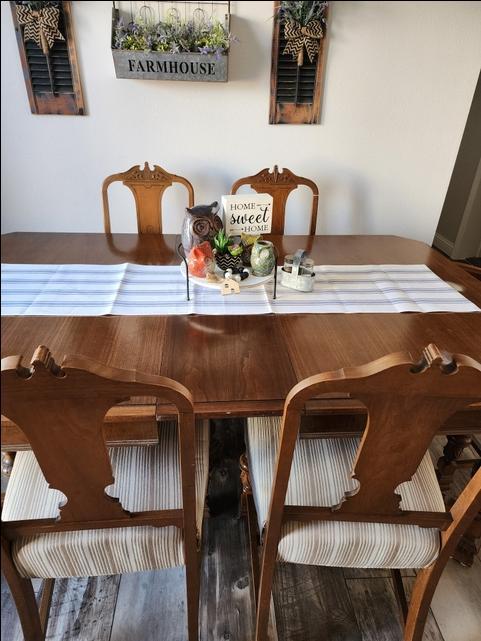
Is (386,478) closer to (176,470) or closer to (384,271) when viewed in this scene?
(176,470)

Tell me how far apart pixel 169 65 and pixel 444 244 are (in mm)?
2589

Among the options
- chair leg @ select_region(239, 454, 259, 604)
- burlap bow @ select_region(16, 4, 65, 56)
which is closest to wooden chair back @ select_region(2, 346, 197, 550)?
chair leg @ select_region(239, 454, 259, 604)

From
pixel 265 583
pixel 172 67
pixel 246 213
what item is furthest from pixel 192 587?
pixel 172 67

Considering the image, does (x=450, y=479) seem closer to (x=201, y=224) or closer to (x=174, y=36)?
(x=201, y=224)

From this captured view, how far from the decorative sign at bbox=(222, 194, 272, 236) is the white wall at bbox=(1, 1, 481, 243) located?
0.66 m

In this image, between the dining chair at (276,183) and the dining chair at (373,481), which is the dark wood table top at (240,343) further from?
the dining chair at (276,183)

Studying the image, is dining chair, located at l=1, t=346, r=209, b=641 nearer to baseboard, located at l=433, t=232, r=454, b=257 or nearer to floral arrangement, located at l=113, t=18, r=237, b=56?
floral arrangement, located at l=113, t=18, r=237, b=56

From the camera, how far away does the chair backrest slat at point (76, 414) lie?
1.65 ft

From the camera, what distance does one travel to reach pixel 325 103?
64.2 inches

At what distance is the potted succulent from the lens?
3.61ft

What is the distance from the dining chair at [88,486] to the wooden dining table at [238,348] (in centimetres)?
10

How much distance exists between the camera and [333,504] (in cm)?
84

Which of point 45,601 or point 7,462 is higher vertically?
point 7,462

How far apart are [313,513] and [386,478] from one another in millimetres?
161
